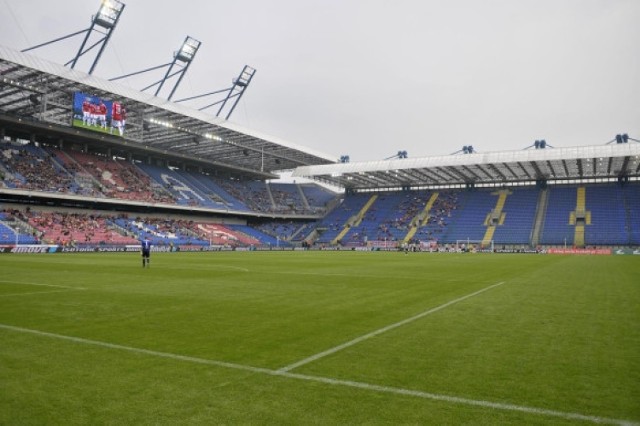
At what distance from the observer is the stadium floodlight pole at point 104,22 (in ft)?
146

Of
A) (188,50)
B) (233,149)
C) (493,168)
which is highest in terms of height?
(188,50)

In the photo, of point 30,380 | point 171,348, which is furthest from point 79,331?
point 30,380

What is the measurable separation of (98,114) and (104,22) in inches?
374

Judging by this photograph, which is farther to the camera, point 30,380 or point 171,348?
point 171,348

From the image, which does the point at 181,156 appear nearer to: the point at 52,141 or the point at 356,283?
the point at 52,141

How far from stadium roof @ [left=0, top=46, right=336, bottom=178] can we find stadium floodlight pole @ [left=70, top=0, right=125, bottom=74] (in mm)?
2348

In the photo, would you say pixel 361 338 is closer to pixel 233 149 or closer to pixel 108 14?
pixel 108 14

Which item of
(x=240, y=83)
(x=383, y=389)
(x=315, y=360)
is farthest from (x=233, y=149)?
(x=383, y=389)

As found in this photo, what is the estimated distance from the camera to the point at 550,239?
6381 centimetres

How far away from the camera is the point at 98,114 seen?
4803cm

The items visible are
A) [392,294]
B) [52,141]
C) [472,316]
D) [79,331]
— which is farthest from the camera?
[52,141]

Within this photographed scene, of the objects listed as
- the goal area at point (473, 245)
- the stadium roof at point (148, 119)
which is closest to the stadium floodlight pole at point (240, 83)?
the stadium roof at point (148, 119)

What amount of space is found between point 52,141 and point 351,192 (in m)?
55.0

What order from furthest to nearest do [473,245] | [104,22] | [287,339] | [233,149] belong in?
[233,149] → [473,245] → [104,22] → [287,339]
